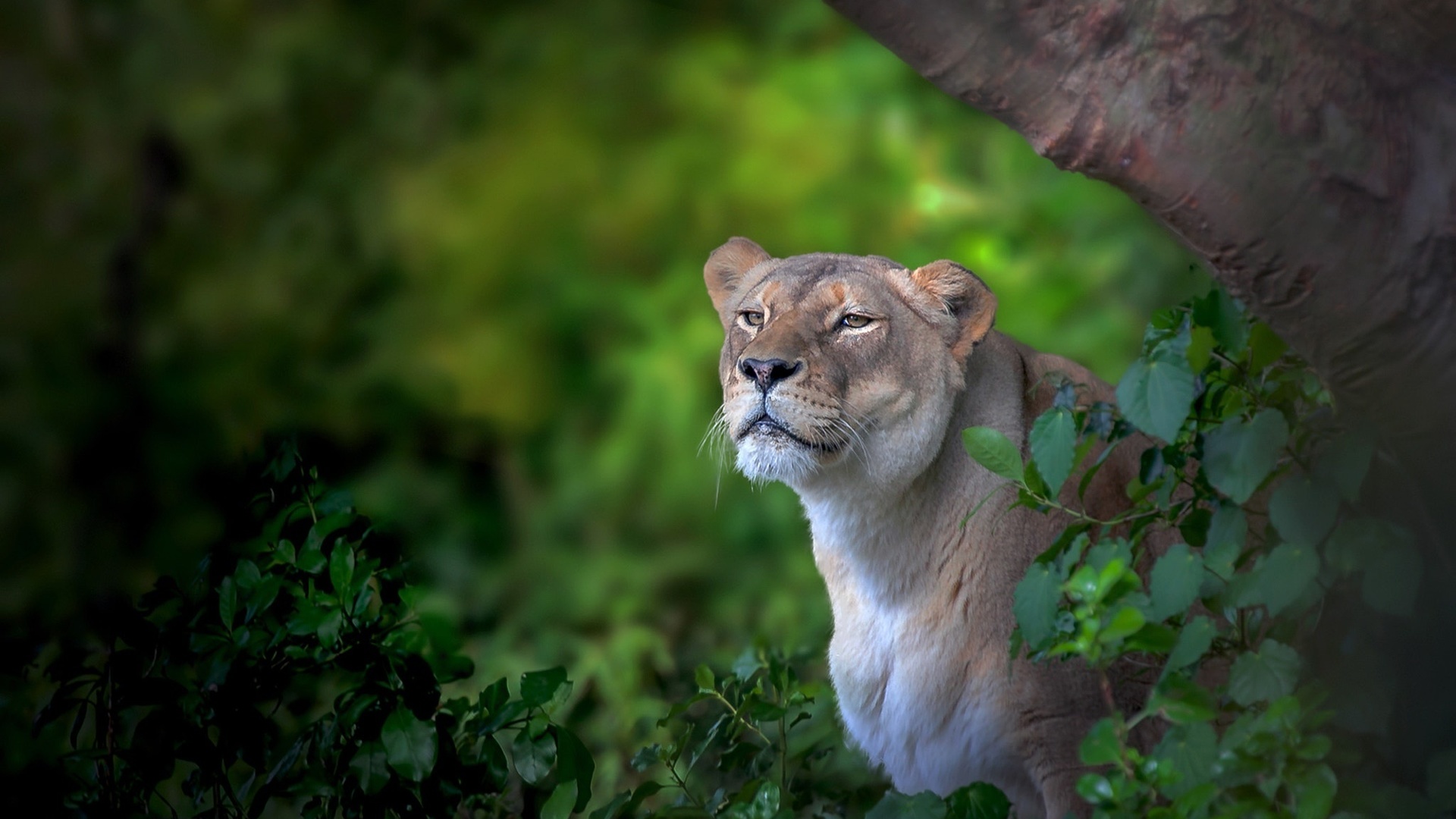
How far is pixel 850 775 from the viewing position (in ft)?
11.1

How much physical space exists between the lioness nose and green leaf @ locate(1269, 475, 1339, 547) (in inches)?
39.5

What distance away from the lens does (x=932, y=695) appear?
2.89 meters

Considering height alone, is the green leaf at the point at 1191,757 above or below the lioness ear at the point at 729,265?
above

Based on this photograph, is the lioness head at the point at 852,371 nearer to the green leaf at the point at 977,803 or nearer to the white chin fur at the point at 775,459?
the white chin fur at the point at 775,459

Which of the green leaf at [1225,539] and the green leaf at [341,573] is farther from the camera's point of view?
the green leaf at [341,573]

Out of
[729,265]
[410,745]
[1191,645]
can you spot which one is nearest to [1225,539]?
[1191,645]

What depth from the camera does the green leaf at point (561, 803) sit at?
8.69ft

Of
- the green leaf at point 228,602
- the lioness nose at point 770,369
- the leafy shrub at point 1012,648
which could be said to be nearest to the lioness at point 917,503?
the lioness nose at point 770,369

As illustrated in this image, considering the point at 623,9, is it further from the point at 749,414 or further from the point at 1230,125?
the point at 1230,125

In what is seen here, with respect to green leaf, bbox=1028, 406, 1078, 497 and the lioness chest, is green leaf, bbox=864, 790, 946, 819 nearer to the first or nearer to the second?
the lioness chest

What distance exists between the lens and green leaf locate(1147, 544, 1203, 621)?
2.13 meters

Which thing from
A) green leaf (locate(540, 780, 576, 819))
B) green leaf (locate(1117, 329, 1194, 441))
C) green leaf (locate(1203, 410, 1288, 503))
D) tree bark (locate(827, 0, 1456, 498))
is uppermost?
tree bark (locate(827, 0, 1456, 498))

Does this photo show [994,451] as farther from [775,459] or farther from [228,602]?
[228,602]

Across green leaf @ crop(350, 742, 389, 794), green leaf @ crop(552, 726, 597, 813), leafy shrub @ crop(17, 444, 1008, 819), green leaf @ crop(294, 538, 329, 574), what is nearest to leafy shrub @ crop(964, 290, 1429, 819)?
leafy shrub @ crop(17, 444, 1008, 819)
